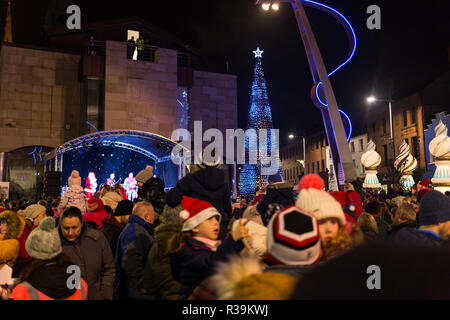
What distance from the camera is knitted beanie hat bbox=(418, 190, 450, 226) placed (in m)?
3.53

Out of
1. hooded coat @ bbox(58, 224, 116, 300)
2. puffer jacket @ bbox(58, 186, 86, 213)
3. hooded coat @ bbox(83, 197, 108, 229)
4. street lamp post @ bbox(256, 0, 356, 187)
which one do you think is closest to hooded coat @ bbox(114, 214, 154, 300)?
hooded coat @ bbox(58, 224, 116, 300)

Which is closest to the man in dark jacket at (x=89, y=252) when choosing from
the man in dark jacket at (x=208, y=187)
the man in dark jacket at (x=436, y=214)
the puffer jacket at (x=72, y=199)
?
the man in dark jacket at (x=208, y=187)

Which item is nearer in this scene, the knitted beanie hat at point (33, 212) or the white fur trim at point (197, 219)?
the white fur trim at point (197, 219)

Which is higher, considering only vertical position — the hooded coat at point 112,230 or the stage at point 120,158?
the stage at point 120,158

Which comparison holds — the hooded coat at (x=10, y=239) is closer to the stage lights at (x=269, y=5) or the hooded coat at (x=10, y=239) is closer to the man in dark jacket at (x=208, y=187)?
the man in dark jacket at (x=208, y=187)

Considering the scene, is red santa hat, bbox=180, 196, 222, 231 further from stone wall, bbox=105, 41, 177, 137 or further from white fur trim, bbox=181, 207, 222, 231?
stone wall, bbox=105, 41, 177, 137

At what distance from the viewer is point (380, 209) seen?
6.32m

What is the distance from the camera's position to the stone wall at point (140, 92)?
2702 centimetres

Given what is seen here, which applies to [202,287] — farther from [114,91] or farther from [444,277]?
[114,91]

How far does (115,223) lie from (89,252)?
1126 millimetres

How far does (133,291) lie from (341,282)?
144 inches

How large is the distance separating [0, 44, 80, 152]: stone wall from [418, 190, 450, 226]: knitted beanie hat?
92.0 feet

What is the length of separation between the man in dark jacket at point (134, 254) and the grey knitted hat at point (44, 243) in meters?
1.03
